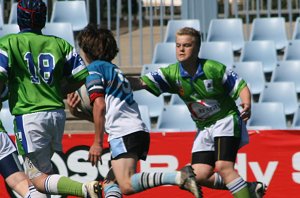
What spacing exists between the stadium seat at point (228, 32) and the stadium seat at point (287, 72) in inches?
37.3

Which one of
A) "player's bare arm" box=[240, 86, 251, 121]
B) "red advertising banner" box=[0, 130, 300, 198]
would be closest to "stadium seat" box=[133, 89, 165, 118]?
"red advertising banner" box=[0, 130, 300, 198]

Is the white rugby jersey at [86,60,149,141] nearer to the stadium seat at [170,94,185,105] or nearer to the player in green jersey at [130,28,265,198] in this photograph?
the player in green jersey at [130,28,265,198]

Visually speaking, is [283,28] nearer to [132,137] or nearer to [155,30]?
[155,30]

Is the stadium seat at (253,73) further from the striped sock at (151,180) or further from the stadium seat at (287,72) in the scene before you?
the striped sock at (151,180)

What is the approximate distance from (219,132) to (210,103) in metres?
0.26

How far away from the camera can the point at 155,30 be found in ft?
45.9

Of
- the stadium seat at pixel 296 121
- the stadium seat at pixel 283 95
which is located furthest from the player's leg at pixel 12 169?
the stadium seat at pixel 283 95

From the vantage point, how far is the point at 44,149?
7574 millimetres

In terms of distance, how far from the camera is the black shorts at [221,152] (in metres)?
8.39

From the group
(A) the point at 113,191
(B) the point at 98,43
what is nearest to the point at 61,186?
(A) the point at 113,191

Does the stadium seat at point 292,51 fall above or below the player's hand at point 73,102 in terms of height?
below

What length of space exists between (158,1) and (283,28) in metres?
1.87

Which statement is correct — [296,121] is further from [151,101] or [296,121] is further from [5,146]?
[5,146]

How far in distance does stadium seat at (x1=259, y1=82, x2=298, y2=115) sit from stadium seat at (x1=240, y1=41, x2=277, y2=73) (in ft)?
3.05
